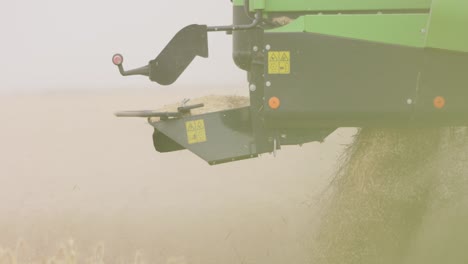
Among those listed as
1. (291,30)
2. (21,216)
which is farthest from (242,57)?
(21,216)

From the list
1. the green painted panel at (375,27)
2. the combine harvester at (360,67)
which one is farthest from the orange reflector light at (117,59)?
the green painted panel at (375,27)

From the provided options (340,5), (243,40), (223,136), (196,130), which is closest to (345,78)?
(340,5)

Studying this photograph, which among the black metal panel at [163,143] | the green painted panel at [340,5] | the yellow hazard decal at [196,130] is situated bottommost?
the black metal panel at [163,143]

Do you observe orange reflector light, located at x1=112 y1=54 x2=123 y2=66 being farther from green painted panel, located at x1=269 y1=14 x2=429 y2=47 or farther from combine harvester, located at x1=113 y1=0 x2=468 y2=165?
green painted panel, located at x1=269 y1=14 x2=429 y2=47

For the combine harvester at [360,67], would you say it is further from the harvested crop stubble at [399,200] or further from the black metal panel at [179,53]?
the harvested crop stubble at [399,200]

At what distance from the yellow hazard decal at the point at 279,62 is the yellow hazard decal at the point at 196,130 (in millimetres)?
484

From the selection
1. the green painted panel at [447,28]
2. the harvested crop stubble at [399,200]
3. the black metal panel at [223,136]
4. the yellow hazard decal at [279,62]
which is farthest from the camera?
the harvested crop stubble at [399,200]

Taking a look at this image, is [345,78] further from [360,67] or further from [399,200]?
[399,200]

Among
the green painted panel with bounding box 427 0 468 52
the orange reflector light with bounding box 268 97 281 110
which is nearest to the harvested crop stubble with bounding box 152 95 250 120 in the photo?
the orange reflector light with bounding box 268 97 281 110

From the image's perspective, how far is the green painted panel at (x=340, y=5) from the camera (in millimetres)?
3080

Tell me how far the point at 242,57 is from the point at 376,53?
2.21 feet

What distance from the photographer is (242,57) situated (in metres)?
3.14

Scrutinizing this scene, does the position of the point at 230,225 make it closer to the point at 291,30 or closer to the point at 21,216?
the point at 21,216

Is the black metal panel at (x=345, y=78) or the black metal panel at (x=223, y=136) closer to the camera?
the black metal panel at (x=345, y=78)
